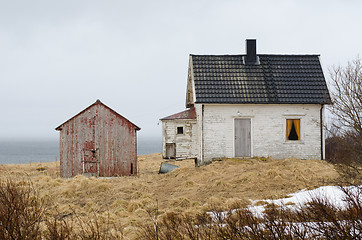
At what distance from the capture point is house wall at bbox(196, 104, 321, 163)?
19.8m

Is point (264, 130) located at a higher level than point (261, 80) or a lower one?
lower

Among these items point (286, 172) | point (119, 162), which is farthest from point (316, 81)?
point (119, 162)

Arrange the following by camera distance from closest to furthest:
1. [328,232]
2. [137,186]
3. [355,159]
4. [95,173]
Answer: [328,232]
[355,159]
[137,186]
[95,173]

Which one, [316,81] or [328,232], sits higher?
[316,81]

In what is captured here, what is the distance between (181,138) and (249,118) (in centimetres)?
373

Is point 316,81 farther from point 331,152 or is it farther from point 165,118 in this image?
point 165,118

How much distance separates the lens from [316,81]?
2109 cm

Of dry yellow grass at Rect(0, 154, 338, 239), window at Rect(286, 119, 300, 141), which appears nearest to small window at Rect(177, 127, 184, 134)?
dry yellow grass at Rect(0, 154, 338, 239)

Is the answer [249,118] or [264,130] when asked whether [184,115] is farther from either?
[264,130]

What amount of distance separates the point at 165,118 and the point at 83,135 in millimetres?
4327

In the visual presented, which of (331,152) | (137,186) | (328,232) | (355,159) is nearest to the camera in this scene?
(328,232)

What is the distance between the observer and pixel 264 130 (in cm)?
2012

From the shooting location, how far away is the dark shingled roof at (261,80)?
20125mm

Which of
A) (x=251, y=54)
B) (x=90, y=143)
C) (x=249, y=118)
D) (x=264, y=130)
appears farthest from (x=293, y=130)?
(x=90, y=143)
